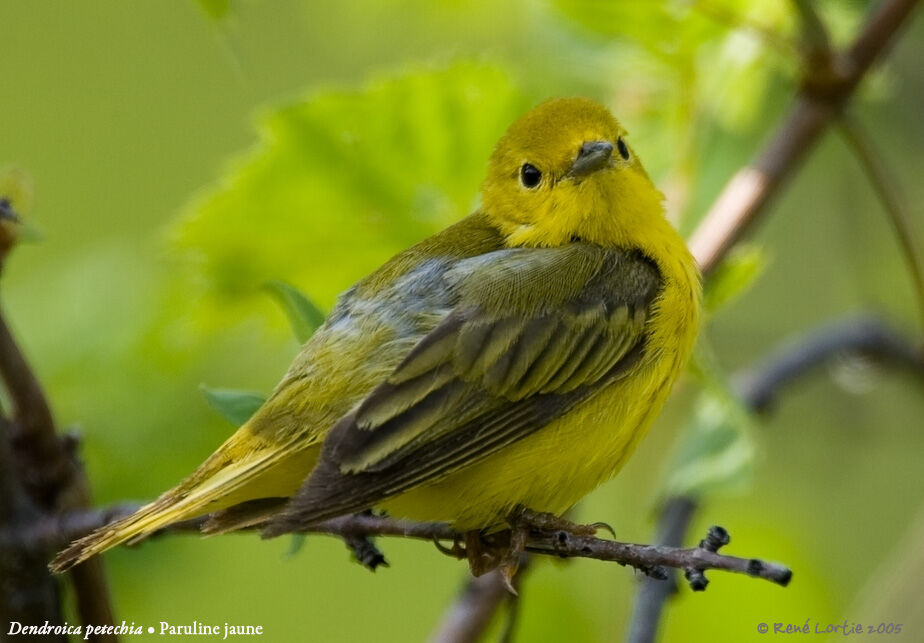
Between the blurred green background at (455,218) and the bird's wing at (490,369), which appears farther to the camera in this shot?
the blurred green background at (455,218)

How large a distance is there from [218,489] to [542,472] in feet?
2.09

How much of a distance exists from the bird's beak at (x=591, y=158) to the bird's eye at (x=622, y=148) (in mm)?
84

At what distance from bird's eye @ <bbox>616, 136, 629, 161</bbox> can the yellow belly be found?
74cm

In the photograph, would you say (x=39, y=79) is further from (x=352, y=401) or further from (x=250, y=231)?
(x=352, y=401)

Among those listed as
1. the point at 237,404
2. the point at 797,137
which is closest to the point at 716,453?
the point at 797,137

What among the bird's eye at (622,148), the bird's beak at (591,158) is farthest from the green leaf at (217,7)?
the bird's eye at (622,148)

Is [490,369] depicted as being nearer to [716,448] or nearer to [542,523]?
[542,523]

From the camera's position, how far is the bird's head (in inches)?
118

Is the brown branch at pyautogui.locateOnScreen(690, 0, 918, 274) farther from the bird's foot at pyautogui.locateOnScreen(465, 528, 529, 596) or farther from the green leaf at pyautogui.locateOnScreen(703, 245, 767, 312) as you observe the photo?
the bird's foot at pyautogui.locateOnScreen(465, 528, 529, 596)

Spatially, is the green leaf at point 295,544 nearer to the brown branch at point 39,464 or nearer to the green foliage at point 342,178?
the brown branch at point 39,464

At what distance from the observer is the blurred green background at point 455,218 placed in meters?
2.94

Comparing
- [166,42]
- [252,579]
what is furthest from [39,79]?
[252,579]

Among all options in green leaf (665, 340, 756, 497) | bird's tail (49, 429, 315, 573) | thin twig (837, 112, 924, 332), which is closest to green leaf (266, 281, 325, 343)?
bird's tail (49, 429, 315, 573)

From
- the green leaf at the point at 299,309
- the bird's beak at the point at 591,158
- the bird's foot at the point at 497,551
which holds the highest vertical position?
the bird's beak at the point at 591,158
